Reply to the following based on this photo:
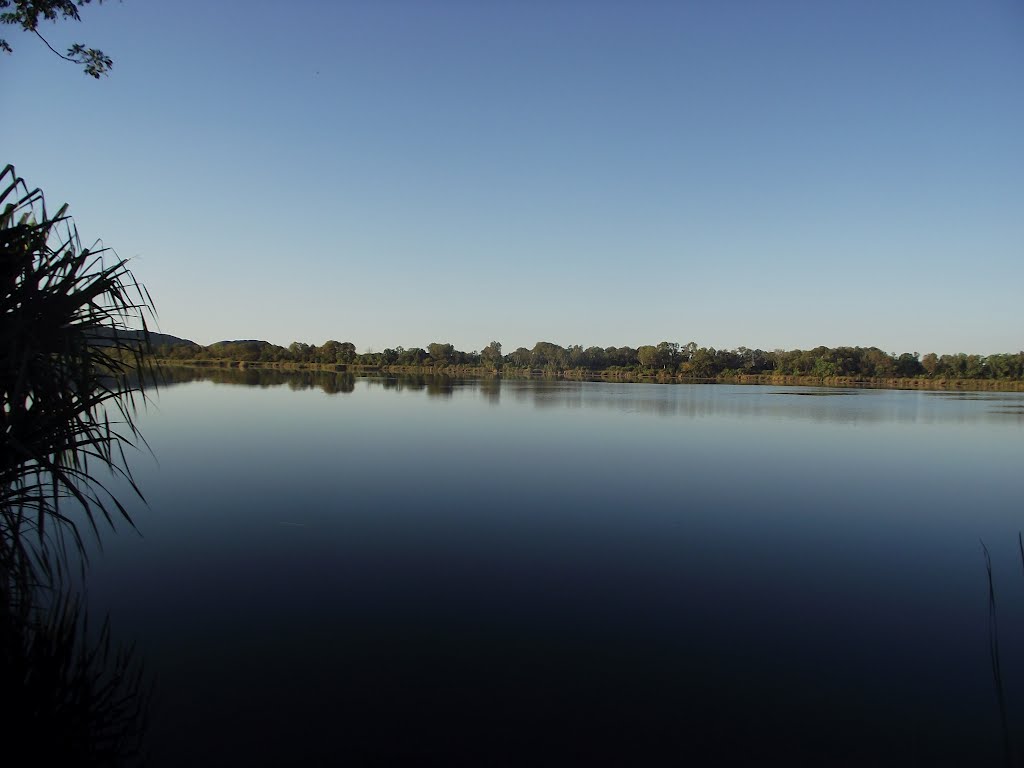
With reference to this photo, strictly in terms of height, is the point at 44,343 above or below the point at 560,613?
above

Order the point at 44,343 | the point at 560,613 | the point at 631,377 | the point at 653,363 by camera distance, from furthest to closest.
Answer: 1. the point at 653,363
2. the point at 631,377
3. the point at 560,613
4. the point at 44,343

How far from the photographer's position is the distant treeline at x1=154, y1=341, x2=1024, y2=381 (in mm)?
85812

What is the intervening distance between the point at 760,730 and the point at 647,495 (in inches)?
275

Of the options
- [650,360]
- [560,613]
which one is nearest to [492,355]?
[650,360]

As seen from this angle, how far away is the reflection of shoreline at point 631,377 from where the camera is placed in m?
72.4

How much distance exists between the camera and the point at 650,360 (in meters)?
116

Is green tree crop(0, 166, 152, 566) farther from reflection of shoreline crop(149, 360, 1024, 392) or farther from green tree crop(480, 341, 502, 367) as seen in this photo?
green tree crop(480, 341, 502, 367)

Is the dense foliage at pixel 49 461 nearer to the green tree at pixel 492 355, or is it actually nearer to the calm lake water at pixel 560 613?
the calm lake water at pixel 560 613

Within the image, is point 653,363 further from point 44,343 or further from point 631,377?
point 44,343

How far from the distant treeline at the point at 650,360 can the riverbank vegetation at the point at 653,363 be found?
141 mm

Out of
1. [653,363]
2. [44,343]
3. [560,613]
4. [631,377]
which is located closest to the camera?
[44,343]

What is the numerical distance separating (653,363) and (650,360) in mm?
968

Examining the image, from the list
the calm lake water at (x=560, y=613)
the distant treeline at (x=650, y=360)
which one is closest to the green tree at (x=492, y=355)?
the distant treeline at (x=650, y=360)

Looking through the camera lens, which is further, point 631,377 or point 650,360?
point 650,360
